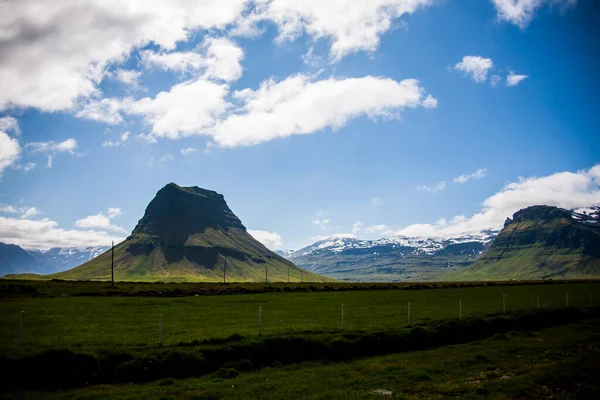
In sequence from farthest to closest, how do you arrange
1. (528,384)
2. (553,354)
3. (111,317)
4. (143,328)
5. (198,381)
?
(111,317) → (143,328) → (553,354) → (198,381) → (528,384)

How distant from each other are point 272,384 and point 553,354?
22221 millimetres

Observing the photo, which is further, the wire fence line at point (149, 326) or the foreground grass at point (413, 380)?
the wire fence line at point (149, 326)

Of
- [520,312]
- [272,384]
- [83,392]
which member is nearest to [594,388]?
[272,384]

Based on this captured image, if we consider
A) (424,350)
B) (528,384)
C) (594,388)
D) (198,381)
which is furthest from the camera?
(424,350)

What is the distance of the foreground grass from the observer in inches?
869

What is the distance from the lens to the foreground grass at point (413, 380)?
22062 millimetres

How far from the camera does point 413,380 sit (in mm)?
25156

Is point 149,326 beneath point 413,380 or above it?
beneath

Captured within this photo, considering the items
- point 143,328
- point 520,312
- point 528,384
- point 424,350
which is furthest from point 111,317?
point 520,312

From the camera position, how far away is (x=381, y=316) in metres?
54.6

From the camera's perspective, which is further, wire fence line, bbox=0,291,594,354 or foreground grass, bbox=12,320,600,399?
wire fence line, bbox=0,291,594,354

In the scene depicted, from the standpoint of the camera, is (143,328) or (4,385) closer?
(4,385)

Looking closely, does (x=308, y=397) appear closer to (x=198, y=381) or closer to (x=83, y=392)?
(x=198, y=381)

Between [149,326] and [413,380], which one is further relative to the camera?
[149,326]
